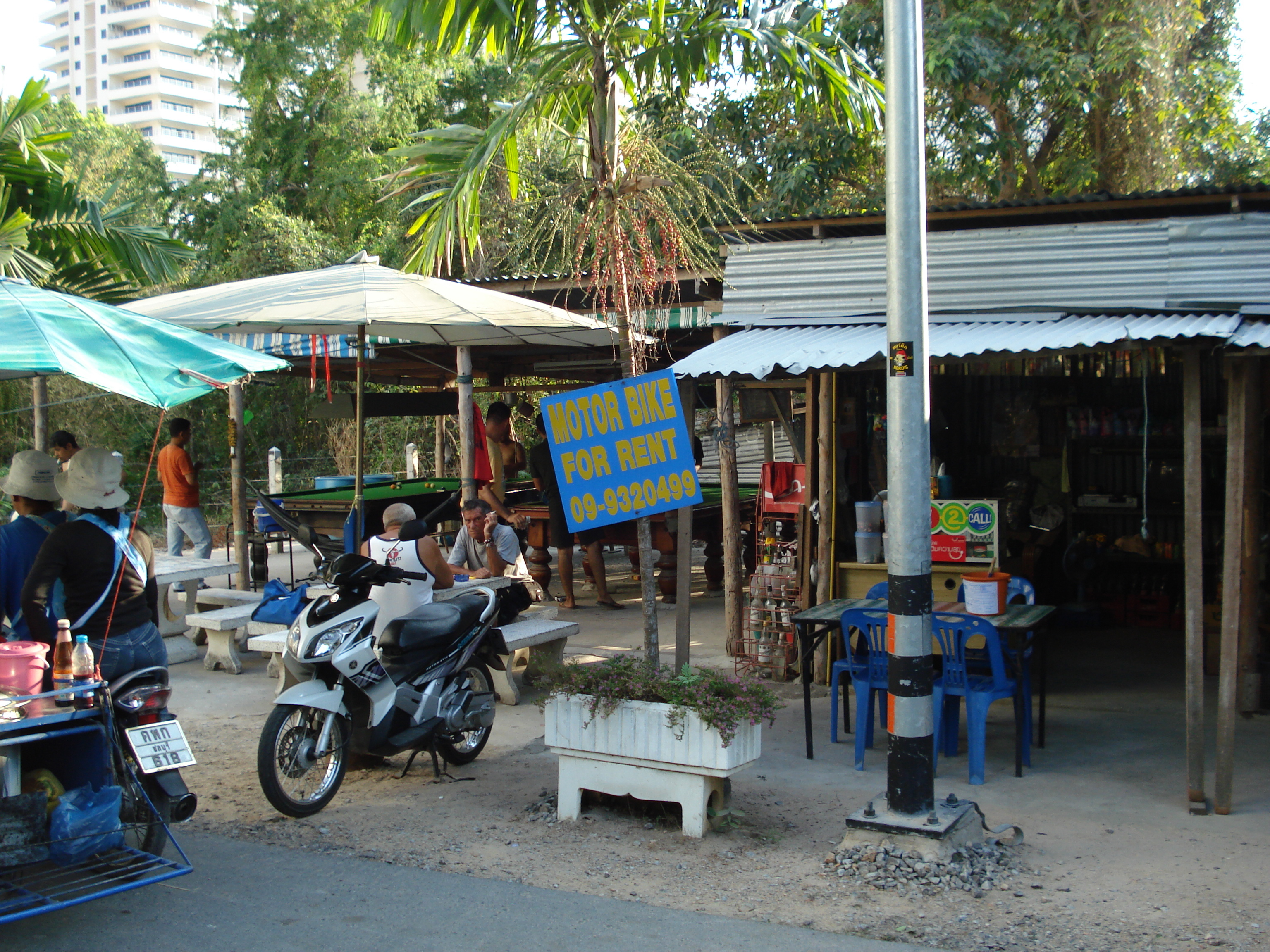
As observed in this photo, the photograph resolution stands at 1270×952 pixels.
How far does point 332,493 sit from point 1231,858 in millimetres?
9631

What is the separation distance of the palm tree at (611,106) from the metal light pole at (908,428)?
1.12m

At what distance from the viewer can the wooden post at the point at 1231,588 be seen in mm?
5340

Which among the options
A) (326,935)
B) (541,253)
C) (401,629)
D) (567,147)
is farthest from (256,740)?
(541,253)

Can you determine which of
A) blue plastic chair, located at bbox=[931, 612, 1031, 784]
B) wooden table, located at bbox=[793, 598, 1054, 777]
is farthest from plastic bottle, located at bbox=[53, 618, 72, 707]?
blue plastic chair, located at bbox=[931, 612, 1031, 784]

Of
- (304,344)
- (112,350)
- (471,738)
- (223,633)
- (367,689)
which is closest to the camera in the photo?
(112,350)

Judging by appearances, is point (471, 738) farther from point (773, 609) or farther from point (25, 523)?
point (773, 609)

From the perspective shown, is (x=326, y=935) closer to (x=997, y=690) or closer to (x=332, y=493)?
(x=997, y=690)

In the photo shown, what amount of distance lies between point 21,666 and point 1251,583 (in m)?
7.43

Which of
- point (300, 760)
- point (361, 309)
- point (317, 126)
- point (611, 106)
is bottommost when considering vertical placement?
point (300, 760)

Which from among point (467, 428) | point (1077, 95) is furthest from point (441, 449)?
point (1077, 95)

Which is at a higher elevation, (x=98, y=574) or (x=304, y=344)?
(x=304, y=344)

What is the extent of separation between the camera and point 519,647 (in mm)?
7414

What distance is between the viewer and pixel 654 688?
5129mm

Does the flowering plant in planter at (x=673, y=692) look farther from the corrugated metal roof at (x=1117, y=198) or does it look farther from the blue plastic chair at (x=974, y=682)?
the corrugated metal roof at (x=1117, y=198)
